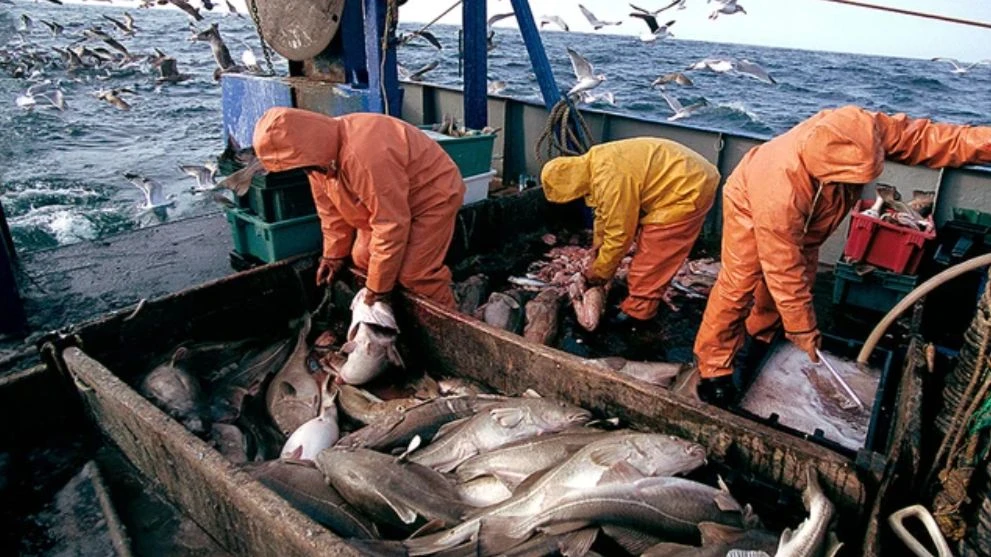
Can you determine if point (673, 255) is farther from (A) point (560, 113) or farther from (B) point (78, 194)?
(B) point (78, 194)

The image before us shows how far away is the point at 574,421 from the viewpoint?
9.39 ft

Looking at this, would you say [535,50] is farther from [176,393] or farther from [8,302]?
[8,302]

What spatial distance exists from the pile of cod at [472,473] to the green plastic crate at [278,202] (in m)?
1.53

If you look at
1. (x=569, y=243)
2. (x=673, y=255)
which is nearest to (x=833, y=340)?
(x=673, y=255)

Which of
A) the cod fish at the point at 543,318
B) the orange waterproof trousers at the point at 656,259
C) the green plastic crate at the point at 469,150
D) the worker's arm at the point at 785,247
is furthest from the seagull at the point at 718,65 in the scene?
the worker's arm at the point at 785,247

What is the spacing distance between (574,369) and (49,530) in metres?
2.53

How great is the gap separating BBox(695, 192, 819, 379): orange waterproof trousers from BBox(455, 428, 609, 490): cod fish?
5.46 feet

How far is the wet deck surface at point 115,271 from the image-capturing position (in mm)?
4816

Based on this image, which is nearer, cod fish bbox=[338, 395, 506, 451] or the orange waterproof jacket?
cod fish bbox=[338, 395, 506, 451]

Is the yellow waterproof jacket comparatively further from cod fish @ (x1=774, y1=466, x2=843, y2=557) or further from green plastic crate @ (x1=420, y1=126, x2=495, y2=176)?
cod fish @ (x1=774, y1=466, x2=843, y2=557)

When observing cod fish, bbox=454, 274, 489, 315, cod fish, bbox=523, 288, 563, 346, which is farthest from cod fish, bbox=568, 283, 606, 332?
cod fish, bbox=454, 274, 489, 315

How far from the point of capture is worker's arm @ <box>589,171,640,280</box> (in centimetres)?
465

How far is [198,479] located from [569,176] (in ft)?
10.9

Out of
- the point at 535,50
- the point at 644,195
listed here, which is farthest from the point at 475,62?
the point at 644,195
